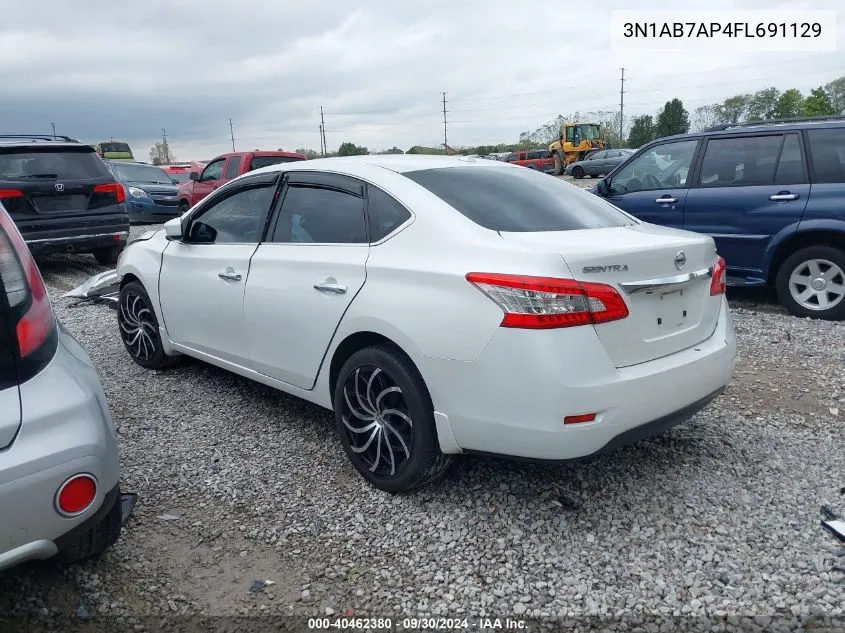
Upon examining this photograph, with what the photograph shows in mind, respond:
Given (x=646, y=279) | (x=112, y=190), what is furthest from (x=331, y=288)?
(x=112, y=190)

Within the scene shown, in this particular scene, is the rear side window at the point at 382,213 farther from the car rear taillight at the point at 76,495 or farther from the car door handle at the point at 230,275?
the car rear taillight at the point at 76,495

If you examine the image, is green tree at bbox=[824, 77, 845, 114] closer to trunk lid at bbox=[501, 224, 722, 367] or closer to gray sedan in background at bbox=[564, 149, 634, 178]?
gray sedan in background at bbox=[564, 149, 634, 178]

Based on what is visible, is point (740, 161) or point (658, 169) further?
point (658, 169)

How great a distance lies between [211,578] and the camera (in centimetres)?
273

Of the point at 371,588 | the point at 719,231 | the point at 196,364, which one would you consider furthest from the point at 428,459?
the point at 719,231

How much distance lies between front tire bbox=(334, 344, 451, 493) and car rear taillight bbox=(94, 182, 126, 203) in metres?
7.26

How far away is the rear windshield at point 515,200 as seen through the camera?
10.4 feet

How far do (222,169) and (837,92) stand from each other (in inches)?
2418

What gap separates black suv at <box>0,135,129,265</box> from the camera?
8422 mm

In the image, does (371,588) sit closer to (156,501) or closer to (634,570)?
(634,570)

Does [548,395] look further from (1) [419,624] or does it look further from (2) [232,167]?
(2) [232,167]

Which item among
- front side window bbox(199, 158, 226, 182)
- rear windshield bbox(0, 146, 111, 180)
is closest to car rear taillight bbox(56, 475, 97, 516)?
rear windshield bbox(0, 146, 111, 180)

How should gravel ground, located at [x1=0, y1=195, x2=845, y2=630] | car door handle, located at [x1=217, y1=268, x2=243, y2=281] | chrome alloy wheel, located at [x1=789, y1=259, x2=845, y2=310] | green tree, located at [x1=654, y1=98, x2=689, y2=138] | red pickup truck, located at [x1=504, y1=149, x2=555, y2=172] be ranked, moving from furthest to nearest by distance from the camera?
1. green tree, located at [x1=654, y1=98, x2=689, y2=138]
2. red pickup truck, located at [x1=504, y1=149, x2=555, y2=172]
3. chrome alloy wheel, located at [x1=789, y1=259, x2=845, y2=310]
4. car door handle, located at [x1=217, y1=268, x2=243, y2=281]
5. gravel ground, located at [x1=0, y1=195, x2=845, y2=630]

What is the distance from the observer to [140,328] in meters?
5.14
